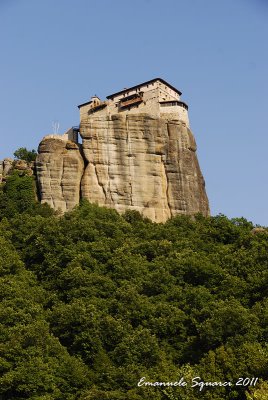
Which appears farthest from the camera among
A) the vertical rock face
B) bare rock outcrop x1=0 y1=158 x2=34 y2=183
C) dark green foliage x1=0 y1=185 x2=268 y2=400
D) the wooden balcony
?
the wooden balcony

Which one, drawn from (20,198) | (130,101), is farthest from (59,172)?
(130,101)

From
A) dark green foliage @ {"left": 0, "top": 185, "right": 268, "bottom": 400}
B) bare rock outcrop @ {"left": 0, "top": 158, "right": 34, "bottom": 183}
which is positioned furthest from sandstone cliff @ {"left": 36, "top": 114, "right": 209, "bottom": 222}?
dark green foliage @ {"left": 0, "top": 185, "right": 268, "bottom": 400}

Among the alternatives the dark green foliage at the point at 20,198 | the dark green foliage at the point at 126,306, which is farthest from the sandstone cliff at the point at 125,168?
the dark green foliage at the point at 126,306

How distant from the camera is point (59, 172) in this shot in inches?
2719

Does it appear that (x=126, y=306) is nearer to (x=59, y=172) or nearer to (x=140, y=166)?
(x=140, y=166)

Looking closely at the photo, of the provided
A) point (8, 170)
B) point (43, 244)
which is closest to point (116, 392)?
point (43, 244)

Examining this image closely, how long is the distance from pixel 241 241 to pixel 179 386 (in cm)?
2446

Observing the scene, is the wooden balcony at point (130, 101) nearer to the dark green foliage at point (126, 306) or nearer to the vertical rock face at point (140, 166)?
the vertical rock face at point (140, 166)

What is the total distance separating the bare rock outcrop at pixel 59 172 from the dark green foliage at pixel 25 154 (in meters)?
7.17

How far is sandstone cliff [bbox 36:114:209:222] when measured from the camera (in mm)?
67812

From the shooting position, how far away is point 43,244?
183 ft

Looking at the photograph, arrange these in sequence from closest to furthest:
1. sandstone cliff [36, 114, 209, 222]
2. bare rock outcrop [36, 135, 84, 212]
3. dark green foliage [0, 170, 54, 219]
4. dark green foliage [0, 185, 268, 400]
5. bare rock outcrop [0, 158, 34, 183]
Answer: dark green foliage [0, 185, 268, 400] < dark green foliage [0, 170, 54, 219] < sandstone cliff [36, 114, 209, 222] < bare rock outcrop [36, 135, 84, 212] < bare rock outcrop [0, 158, 34, 183]

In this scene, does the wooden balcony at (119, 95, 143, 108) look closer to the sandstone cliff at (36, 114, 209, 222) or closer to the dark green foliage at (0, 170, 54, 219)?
the sandstone cliff at (36, 114, 209, 222)

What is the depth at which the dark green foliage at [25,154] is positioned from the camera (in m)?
77.9
